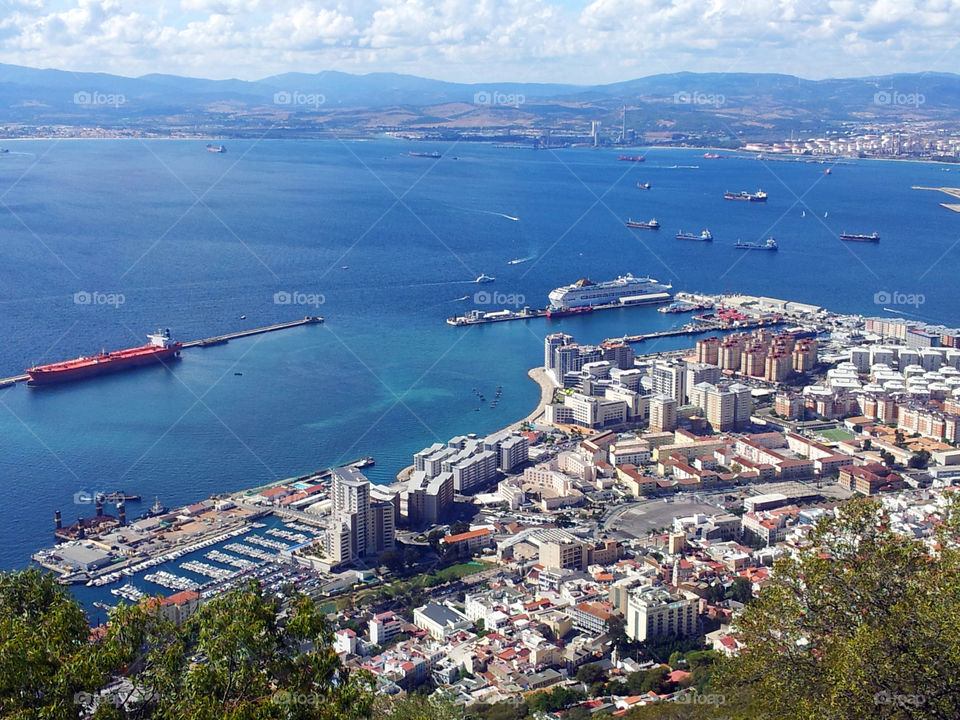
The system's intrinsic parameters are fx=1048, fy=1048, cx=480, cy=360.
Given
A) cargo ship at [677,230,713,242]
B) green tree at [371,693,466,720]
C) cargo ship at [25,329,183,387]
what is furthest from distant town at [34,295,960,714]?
cargo ship at [677,230,713,242]

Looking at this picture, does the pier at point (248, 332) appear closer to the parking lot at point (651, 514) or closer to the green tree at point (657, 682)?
the parking lot at point (651, 514)

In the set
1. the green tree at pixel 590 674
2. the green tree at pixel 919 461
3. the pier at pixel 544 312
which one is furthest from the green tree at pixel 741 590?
the pier at pixel 544 312

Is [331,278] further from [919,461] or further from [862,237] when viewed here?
[862,237]

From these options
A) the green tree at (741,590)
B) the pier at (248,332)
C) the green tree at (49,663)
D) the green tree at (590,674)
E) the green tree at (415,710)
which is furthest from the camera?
the pier at (248,332)

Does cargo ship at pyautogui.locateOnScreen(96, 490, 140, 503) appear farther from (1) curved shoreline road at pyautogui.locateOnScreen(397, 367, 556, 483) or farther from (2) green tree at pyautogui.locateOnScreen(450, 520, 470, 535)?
(2) green tree at pyautogui.locateOnScreen(450, 520, 470, 535)

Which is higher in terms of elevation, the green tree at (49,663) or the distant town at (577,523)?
the green tree at (49,663)
